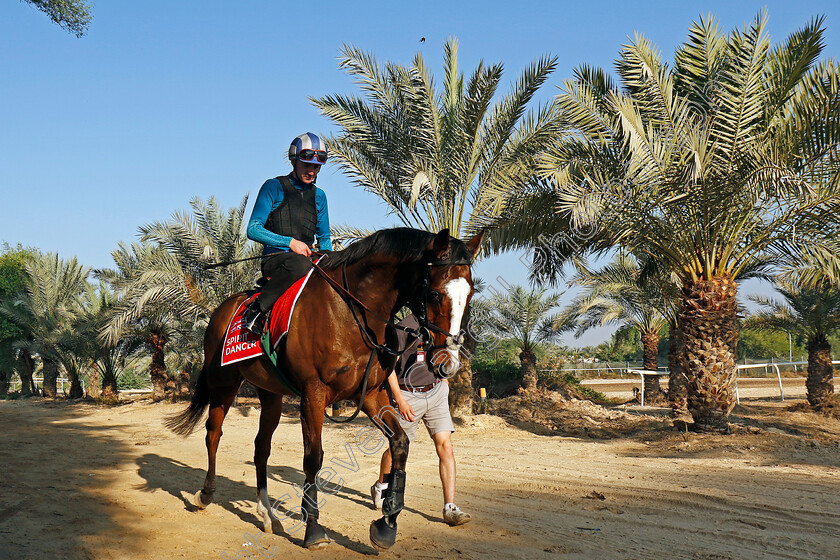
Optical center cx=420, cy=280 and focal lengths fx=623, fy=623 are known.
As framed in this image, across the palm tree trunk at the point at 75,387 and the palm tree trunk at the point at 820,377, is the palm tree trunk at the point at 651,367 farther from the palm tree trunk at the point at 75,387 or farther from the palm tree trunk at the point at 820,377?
the palm tree trunk at the point at 75,387

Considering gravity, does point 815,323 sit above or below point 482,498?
above

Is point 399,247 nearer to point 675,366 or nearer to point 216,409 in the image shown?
point 216,409

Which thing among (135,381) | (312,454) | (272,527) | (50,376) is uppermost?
(312,454)

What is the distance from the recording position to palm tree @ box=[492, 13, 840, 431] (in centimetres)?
1051

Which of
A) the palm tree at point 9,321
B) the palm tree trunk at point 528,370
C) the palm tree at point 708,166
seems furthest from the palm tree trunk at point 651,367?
the palm tree at point 9,321

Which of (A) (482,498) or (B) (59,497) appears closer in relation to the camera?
(B) (59,497)

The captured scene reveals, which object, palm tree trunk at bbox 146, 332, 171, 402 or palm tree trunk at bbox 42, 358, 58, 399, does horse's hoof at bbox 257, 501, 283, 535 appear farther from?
palm tree trunk at bbox 42, 358, 58, 399

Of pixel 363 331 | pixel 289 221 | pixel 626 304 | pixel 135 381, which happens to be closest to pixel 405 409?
pixel 363 331

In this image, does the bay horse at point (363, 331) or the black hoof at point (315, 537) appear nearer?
the bay horse at point (363, 331)

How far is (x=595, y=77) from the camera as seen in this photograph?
12711 mm

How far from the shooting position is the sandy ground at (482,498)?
15.8 ft

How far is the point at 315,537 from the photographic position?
4.78m

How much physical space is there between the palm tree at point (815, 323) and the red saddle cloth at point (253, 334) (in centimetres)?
1731

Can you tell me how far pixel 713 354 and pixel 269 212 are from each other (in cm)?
966
